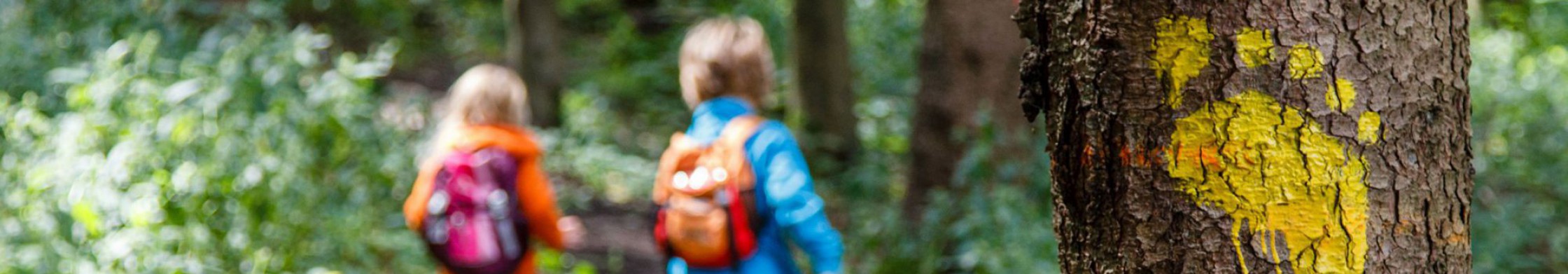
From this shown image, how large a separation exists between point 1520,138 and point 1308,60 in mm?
5883

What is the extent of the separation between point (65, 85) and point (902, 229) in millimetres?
3977

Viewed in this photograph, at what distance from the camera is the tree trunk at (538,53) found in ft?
40.2

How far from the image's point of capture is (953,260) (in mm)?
6023

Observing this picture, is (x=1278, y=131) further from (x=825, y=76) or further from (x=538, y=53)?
(x=538, y=53)

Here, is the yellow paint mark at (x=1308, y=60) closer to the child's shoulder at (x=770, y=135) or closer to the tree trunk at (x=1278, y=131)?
the tree trunk at (x=1278, y=131)

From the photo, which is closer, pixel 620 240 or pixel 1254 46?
pixel 1254 46

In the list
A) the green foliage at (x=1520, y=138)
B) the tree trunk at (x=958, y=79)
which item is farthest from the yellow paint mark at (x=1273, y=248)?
the tree trunk at (x=958, y=79)

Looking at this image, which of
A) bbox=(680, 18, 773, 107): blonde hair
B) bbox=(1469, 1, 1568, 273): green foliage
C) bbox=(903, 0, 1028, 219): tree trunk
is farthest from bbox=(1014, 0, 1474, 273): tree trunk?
bbox=(903, 0, 1028, 219): tree trunk

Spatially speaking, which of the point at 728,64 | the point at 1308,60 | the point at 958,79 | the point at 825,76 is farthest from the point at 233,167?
the point at 825,76

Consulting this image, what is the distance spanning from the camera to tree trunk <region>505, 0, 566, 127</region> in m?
12.2

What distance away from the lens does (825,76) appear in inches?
414

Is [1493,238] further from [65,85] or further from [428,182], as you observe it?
[65,85]

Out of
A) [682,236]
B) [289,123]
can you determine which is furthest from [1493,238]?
[289,123]

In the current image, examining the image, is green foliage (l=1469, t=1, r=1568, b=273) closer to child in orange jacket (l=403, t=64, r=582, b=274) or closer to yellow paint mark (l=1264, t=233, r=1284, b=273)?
child in orange jacket (l=403, t=64, r=582, b=274)
